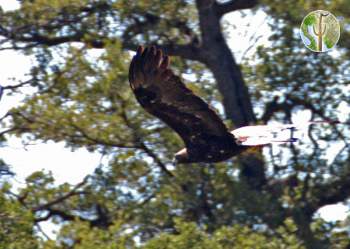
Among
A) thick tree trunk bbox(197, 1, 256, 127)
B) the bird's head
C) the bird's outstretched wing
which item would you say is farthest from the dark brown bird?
thick tree trunk bbox(197, 1, 256, 127)

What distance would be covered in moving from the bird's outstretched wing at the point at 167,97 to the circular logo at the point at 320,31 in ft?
10.5

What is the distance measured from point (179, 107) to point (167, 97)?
0.53 ft

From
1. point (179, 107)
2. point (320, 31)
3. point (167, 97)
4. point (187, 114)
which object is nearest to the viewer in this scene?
point (167, 97)

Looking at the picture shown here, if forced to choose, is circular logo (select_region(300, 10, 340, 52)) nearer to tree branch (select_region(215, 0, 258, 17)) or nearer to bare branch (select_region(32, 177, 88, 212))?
tree branch (select_region(215, 0, 258, 17))

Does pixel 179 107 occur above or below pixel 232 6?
below

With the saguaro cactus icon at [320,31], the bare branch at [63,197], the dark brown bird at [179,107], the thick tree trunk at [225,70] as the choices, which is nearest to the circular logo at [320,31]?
the saguaro cactus icon at [320,31]

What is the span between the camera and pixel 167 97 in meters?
10.9

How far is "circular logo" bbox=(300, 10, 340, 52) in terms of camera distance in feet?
46.6

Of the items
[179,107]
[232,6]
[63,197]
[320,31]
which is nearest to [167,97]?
[179,107]

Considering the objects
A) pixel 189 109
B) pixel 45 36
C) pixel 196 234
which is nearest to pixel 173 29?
pixel 45 36

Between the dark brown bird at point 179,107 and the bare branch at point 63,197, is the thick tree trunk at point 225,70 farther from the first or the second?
the dark brown bird at point 179,107

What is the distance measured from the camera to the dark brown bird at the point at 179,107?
10.6 meters

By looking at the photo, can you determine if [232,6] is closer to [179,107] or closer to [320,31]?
[320,31]

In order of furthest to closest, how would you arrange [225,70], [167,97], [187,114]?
[225,70], [187,114], [167,97]
